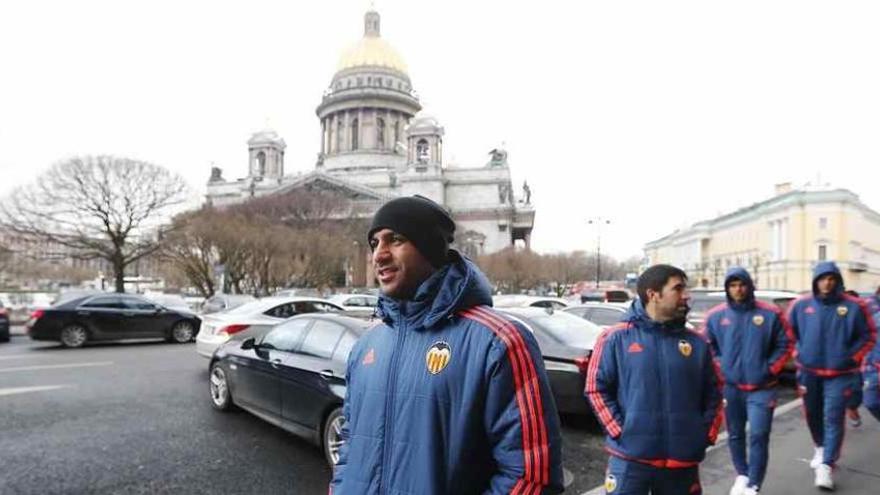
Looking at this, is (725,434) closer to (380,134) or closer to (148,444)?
(148,444)

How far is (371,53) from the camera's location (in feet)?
272

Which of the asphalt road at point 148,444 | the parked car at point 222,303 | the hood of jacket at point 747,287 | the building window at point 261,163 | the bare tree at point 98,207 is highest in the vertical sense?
the building window at point 261,163

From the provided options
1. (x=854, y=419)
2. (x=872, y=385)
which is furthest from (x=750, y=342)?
(x=854, y=419)

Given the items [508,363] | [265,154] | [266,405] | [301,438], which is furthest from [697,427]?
[265,154]

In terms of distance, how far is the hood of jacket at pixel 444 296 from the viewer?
6.34ft

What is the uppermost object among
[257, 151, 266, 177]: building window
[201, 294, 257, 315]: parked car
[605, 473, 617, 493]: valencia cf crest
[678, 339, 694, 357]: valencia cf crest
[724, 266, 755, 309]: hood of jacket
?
[257, 151, 266, 177]: building window

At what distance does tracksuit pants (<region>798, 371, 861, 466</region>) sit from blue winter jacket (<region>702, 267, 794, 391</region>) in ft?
2.98

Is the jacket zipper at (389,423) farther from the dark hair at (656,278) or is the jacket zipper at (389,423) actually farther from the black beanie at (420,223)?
the dark hair at (656,278)

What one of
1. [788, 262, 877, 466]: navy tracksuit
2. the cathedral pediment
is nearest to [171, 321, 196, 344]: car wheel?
[788, 262, 877, 466]: navy tracksuit

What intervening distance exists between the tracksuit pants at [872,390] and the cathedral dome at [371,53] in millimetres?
81520

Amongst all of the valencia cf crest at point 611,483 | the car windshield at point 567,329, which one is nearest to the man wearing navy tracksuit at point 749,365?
the valencia cf crest at point 611,483

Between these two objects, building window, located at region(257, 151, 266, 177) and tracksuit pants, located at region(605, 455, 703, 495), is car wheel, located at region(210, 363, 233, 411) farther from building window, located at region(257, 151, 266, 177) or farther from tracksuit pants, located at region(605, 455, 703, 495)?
building window, located at region(257, 151, 266, 177)

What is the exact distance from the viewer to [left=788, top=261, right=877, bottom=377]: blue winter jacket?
16.7ft

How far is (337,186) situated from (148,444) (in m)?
60.3
